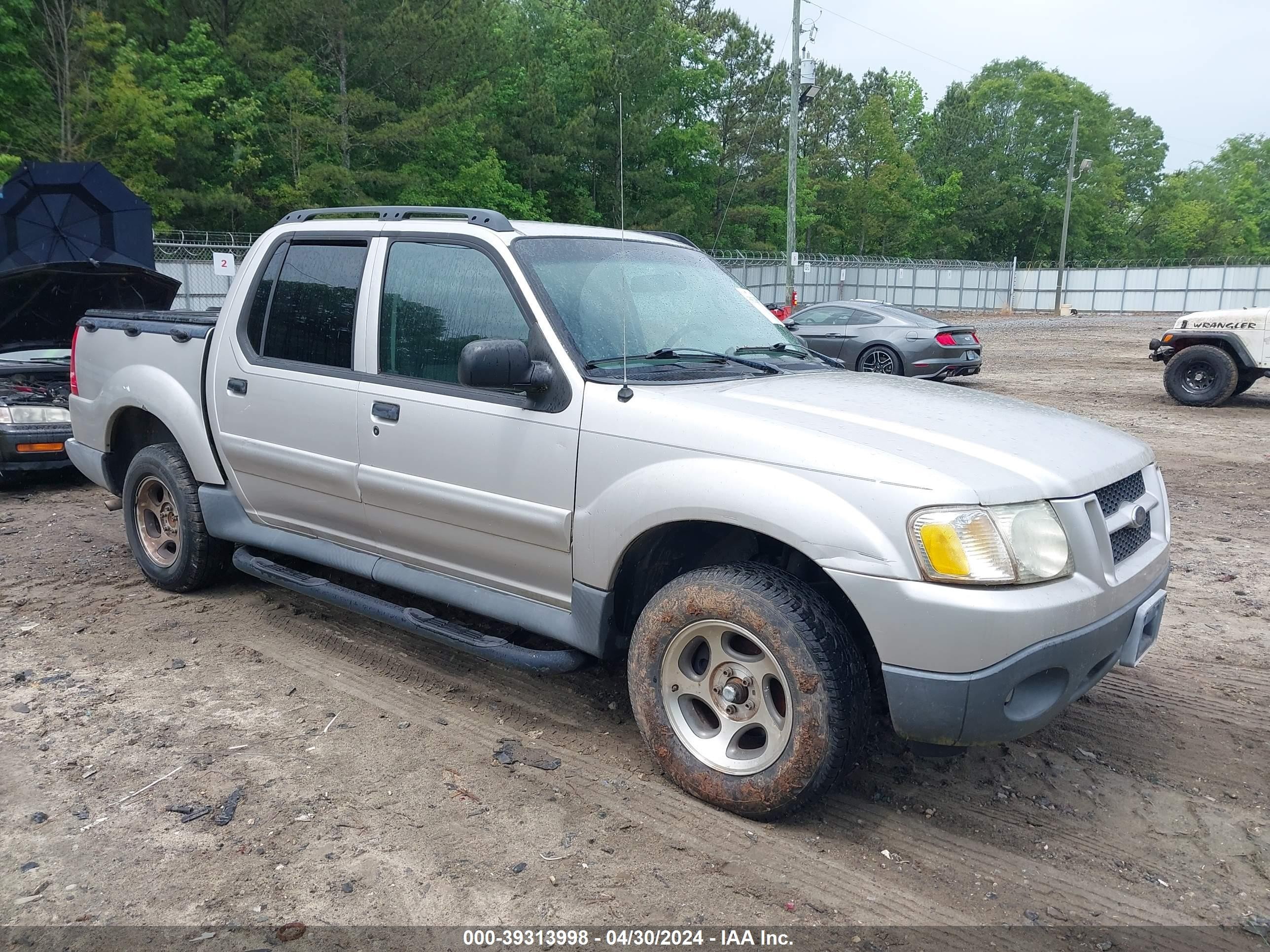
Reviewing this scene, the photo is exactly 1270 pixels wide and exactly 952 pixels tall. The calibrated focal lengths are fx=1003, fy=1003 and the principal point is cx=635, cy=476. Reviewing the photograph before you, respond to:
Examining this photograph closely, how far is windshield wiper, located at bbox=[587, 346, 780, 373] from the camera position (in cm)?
388

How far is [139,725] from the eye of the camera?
4051 mm

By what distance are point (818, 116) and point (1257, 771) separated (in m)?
74.5

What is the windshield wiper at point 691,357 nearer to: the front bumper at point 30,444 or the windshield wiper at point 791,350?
the windshield wiper at point 791,350

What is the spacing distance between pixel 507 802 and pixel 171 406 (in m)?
3.03

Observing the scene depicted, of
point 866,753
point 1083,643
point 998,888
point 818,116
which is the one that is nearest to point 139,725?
point 866,753

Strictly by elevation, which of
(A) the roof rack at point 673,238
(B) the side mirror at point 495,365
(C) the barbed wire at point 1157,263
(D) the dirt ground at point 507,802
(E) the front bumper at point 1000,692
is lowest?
(D) the dirt ground at point 507,802

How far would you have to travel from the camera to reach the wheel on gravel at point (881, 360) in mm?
16141

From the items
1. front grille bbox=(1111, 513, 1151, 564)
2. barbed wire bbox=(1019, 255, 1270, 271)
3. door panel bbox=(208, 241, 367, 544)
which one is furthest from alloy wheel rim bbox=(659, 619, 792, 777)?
barbed wire bbox=(1019, 255, 1270, 271)

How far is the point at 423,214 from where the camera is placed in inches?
175

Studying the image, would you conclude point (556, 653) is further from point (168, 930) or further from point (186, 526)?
point (186, 526)

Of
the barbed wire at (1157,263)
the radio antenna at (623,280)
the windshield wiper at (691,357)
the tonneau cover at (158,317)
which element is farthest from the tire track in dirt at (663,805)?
the barbed wire at (1157,263)

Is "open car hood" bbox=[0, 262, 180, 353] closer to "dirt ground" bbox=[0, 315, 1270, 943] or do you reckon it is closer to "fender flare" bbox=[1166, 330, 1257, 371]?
"dirt ground" bbox=[0, 315, 1270, 943]

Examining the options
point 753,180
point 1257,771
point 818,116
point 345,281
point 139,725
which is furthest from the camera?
point 818,116

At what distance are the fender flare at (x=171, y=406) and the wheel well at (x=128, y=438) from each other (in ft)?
0.27
